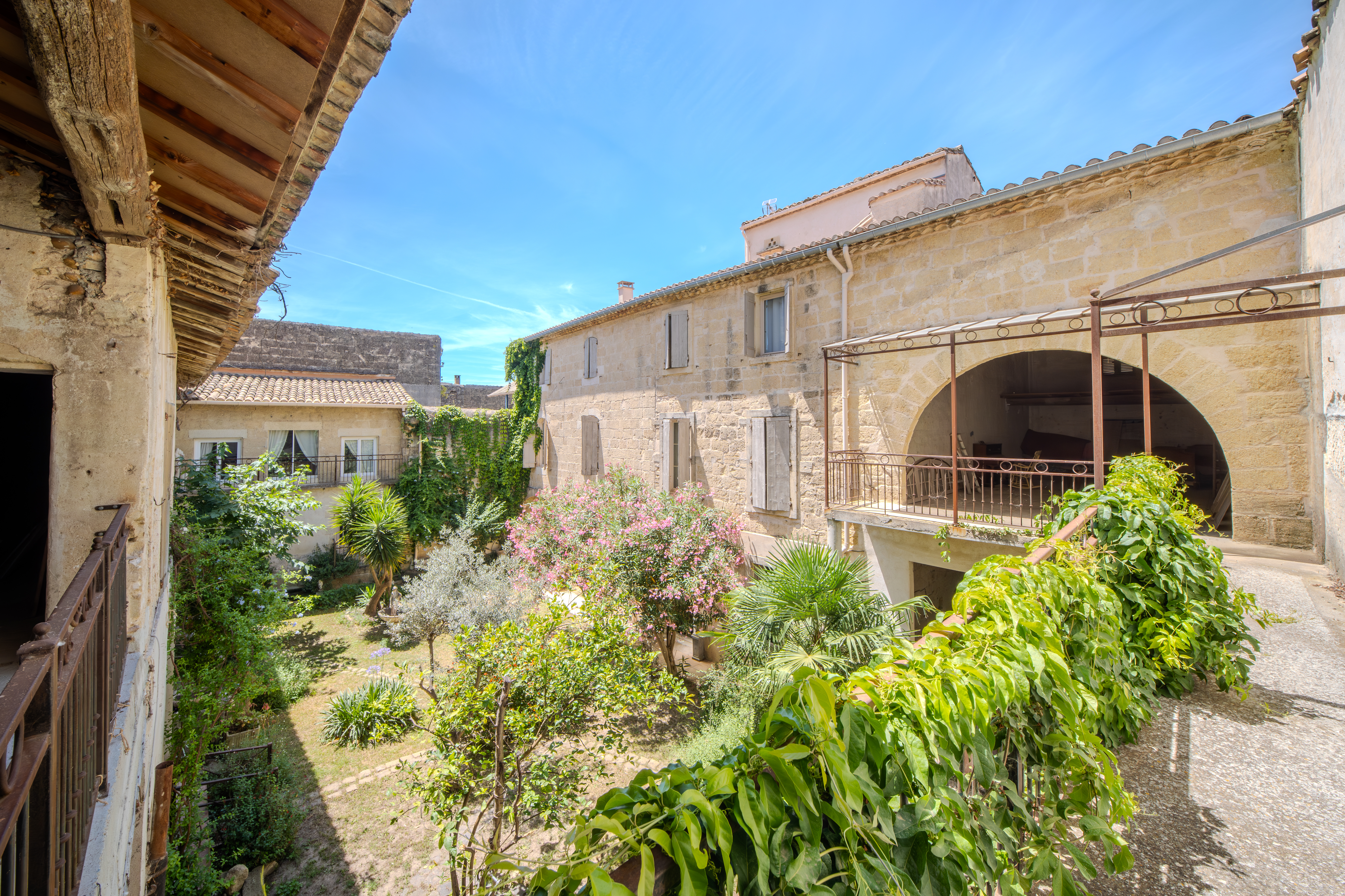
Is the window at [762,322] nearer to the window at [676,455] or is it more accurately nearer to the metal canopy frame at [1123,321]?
the metal canopy frame at [1123,321]

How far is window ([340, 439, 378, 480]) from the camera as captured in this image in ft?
50.0

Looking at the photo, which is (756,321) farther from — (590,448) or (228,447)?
(228,447)

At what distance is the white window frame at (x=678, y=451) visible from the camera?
1105 centimetres

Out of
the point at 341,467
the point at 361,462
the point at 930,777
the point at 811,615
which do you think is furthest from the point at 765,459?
the point at 341,467

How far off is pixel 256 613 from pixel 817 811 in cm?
817

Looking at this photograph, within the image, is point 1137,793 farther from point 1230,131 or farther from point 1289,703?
point 1230,131

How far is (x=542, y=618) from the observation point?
5.29 m

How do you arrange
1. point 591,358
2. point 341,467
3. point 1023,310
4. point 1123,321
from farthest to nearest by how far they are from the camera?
point 341,467 < point 591,358 < point 1023,310 < point 1123,321

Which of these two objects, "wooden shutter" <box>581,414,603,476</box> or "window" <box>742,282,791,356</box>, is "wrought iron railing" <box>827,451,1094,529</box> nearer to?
"window" <box>742,282,791,356</box>

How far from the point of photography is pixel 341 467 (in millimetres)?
15188

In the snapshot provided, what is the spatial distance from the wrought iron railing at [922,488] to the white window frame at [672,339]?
3.84 meters

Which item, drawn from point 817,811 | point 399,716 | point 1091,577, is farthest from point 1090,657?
point 399,716

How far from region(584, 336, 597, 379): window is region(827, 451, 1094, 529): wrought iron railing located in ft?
23.6

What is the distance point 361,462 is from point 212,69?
15445 mm
